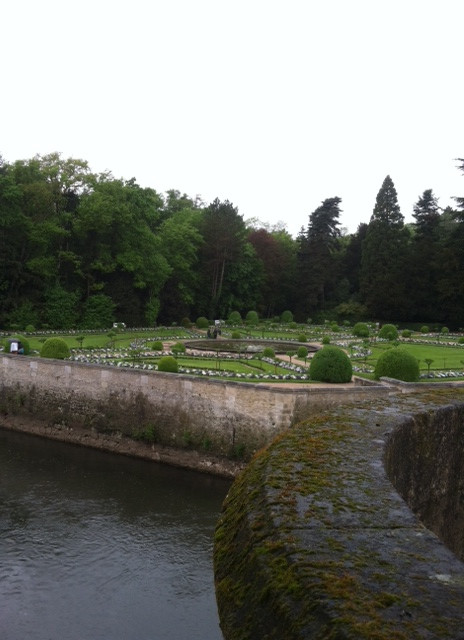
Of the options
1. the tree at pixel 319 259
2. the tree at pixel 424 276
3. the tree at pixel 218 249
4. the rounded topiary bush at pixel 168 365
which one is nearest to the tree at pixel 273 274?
the tree at pixel 319 259

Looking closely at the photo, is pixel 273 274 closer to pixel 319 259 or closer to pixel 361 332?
pixel 319 259

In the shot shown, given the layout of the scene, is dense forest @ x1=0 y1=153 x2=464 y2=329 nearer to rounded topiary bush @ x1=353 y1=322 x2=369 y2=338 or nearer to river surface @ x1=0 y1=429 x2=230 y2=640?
rounded topiary bush @ x1=353 y1=322 x2=369 y2=338

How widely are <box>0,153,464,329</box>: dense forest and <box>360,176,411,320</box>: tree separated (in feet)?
0.35

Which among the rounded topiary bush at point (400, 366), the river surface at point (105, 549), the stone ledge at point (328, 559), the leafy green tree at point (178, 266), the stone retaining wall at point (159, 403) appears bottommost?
the river surface at point (105, 549)

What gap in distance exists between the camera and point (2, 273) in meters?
39.2

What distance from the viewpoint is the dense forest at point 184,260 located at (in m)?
40.5

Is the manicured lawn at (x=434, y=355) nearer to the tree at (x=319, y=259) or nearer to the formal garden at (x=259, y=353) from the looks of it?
the formal garden at (x=259, y=353)

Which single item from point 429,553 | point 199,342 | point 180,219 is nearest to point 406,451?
point 429,553

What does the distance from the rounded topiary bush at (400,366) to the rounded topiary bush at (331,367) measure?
1.36m

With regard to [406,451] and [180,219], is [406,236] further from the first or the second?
[406,451]

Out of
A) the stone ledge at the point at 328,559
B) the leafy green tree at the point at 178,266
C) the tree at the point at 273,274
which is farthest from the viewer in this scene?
the tree at the point at 273,274

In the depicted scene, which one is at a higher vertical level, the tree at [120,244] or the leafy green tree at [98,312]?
the tree at [120,244]

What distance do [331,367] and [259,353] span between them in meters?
8.90

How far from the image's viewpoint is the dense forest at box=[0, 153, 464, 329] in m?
40.5
